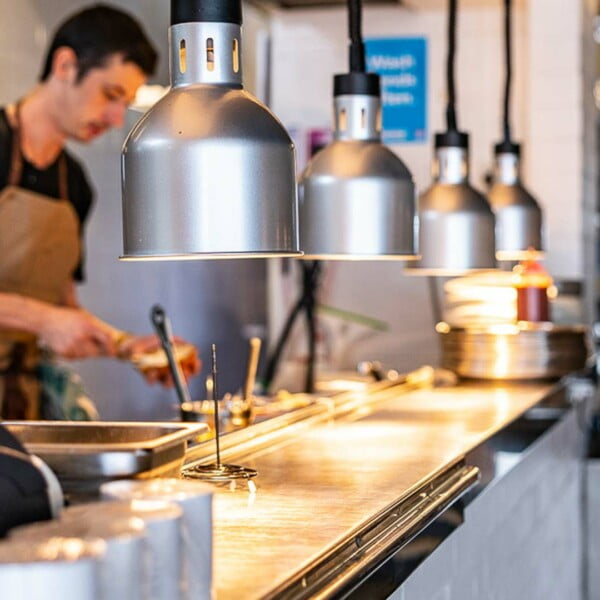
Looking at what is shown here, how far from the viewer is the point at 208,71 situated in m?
1.85

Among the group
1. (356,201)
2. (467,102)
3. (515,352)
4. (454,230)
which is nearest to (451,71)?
(454,230)

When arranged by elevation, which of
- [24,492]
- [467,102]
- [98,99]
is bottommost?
[24,492]

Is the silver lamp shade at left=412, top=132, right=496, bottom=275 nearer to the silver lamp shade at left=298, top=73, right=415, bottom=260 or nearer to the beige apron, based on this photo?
the silver lamp shade at left=298, top=73, right=415, bottom=260

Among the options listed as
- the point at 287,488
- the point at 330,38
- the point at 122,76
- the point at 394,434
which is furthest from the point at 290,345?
the point at 287,488

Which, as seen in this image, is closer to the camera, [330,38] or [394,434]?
[394,434]

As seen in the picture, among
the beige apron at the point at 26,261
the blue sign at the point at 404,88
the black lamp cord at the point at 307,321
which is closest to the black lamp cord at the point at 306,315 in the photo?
the black lamp cord at the point at 307,321

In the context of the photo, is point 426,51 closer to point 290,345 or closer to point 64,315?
point 290,345

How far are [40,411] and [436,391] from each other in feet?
4.70

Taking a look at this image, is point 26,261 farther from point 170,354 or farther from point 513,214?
point 513,214

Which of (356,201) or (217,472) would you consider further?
(356,201)

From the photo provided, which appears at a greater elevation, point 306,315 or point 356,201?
point 356,201

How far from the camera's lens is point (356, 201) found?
243 cm

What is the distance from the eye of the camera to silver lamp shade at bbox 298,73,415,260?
242cm

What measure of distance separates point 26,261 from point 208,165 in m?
2.99
